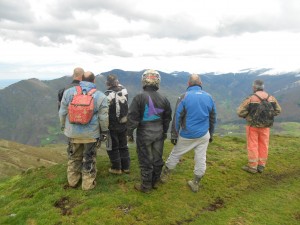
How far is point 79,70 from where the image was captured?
14406mm

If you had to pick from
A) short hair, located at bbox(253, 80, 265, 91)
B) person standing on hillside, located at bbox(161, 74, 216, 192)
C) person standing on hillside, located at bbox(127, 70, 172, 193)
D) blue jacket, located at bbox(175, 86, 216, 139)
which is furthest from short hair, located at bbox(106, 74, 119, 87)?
short hair, located at bbox(253, 80, 265, 91)

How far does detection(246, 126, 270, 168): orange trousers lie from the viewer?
17328mm

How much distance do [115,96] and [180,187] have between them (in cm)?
555

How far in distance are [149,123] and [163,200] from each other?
354cm

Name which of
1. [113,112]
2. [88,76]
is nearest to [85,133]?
[113,112]

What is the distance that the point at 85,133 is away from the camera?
1338cm

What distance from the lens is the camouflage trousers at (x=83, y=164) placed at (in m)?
13.8

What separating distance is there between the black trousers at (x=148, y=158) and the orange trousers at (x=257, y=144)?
665 centimetres

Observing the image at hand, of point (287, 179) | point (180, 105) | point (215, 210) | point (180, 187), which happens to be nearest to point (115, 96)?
point (180, 105)

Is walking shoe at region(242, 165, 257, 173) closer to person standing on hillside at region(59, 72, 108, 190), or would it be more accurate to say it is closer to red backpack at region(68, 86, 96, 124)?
person standing on hillside at region(59, 72, 108, 190)

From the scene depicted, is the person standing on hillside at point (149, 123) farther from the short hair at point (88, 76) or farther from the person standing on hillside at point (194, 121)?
the short hair at point (88, 76)

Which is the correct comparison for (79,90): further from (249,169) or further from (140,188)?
(249,169)

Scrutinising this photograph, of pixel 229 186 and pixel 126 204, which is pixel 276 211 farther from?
pixel 126 204

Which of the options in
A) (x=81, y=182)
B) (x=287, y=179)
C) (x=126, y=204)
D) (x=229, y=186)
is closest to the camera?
(x=126, y=204)
